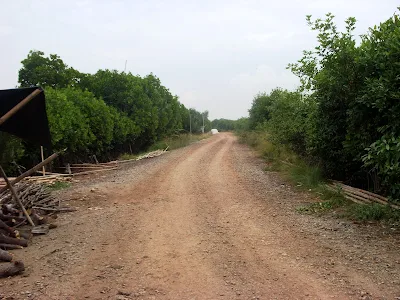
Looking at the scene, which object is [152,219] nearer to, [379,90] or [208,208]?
[208,208]

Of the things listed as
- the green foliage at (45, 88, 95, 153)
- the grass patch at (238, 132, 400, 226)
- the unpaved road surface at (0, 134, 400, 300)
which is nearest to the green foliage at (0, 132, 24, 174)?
the green foliage at (45, 88, 95, 153)

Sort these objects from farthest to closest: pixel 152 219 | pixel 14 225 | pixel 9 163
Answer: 1. pixel 9 163
2. pixel 152 219
3. pixel 14 225

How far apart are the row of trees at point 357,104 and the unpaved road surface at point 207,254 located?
52.8 inches

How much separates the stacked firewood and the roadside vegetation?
5.39 metres

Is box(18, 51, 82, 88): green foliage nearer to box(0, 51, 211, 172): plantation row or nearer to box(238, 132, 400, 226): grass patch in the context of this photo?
box(0, 51, 211, 172): plantation row

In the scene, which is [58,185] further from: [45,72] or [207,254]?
[45,72]

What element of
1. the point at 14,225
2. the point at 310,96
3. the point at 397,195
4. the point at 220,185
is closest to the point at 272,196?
the point at 220,185

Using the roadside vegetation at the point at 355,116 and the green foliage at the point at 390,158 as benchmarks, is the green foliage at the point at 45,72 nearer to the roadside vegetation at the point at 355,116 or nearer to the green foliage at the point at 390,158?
the roadside vegetation at the point at 355,116

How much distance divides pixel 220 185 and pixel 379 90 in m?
5.99

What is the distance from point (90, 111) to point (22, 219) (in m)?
13.8

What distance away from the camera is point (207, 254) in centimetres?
523

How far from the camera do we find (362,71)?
7.32 m

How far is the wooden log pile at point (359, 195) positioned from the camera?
728 centimetres

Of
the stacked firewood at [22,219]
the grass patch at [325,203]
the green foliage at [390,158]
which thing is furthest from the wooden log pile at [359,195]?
the stacked firewood at [22,219]
